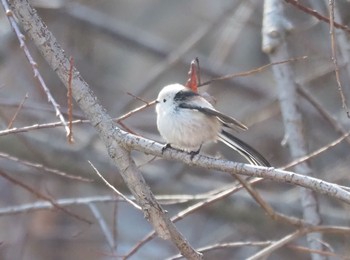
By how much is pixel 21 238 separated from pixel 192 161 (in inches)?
120

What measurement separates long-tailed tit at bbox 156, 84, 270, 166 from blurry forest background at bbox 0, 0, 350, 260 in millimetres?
1098

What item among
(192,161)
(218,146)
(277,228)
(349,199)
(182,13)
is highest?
(182,13)

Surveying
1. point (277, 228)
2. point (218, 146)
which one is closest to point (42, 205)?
point (277, 228)

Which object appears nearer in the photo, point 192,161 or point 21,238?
point 192,161

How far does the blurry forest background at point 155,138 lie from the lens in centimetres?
434

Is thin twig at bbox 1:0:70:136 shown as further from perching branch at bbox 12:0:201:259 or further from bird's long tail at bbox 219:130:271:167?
bird's long tail at bbox 219:130:271:167

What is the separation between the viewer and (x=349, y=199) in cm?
178

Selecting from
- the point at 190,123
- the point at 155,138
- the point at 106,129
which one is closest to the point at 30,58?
the point at 106,129

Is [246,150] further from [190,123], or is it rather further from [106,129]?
[106,129]

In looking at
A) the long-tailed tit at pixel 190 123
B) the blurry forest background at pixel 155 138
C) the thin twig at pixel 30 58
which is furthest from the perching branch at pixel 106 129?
the blurry forest background at pixel 155 138

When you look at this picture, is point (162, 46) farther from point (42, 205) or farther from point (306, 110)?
point (42, 205)

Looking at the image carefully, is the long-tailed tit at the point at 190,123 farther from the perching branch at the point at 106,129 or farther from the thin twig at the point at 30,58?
the thin twig at the point at 30,58

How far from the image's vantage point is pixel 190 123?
2322mm

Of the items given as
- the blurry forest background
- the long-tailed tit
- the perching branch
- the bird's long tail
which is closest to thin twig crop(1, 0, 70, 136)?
the perching branch
